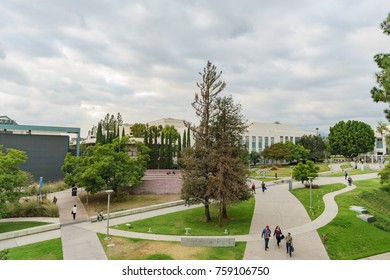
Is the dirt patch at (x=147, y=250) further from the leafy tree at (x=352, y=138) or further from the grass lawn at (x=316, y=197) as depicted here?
the leafy tree at (x=352, y=138)

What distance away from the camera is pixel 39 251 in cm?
1527

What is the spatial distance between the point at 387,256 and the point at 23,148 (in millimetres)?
46569

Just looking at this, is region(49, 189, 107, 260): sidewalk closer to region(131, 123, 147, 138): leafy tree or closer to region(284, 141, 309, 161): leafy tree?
region(131, 123, 147, 138): leafy tree

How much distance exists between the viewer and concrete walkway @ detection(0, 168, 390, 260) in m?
14.1

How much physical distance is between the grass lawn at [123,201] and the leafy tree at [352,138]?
4848cm

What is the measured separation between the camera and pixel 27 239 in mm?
18375

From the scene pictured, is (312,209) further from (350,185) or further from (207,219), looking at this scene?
(350,185)

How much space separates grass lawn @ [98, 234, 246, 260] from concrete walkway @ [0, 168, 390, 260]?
1.79ft

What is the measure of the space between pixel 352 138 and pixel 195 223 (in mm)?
55788

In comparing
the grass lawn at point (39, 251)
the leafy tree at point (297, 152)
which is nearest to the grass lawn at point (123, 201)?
the grass lawn at point (39, 251)

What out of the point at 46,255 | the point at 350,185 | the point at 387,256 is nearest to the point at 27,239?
the point at 46,255

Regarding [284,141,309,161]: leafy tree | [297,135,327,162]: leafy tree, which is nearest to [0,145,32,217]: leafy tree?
[284,141,309,161]: leafy tree

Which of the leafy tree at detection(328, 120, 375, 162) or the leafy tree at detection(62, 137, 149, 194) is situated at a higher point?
the leafy tree at detection(328, 120, 375, 162)

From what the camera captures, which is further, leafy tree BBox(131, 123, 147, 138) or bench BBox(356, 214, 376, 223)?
leafy tree BBox(131, 123, 147, 138)
